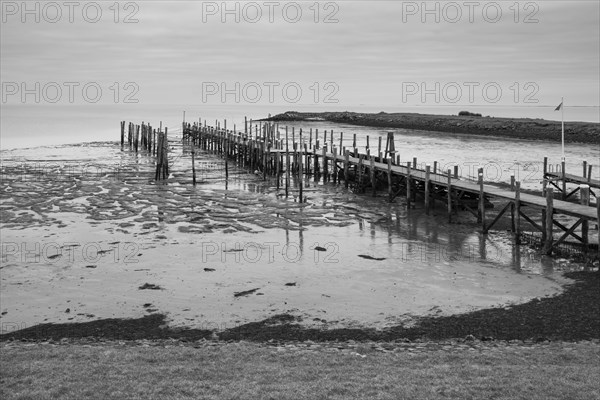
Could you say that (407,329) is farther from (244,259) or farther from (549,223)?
(549,223)

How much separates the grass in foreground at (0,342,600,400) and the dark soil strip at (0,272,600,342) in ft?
3.78

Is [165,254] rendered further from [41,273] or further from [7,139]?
[7,139]

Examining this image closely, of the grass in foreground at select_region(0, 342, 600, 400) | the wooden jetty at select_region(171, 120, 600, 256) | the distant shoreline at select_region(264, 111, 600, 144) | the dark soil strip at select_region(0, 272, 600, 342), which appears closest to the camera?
the grass in foreground at select_region(0, 342, 600, 400)

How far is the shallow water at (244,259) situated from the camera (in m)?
15.3

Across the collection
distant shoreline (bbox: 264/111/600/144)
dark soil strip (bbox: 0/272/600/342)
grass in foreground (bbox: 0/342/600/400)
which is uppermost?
distant shoreline (bbox: 264/111/600/144)

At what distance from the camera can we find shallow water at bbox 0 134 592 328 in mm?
15297

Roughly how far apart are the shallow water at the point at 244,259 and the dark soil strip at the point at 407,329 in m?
0.54

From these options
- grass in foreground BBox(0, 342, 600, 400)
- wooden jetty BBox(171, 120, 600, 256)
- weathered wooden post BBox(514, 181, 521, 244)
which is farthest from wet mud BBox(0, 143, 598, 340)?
grass in foreground BBox(0, 342, 600, 400)

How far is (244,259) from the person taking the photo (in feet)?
64.7

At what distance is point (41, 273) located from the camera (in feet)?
59.1

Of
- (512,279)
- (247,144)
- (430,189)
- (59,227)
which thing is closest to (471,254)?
(512,279)

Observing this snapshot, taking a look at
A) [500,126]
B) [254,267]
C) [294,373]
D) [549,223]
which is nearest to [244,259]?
[254,267]

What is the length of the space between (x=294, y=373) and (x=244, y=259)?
32.1 ft

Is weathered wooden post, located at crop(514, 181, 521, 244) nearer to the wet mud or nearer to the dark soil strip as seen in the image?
the wet mud
